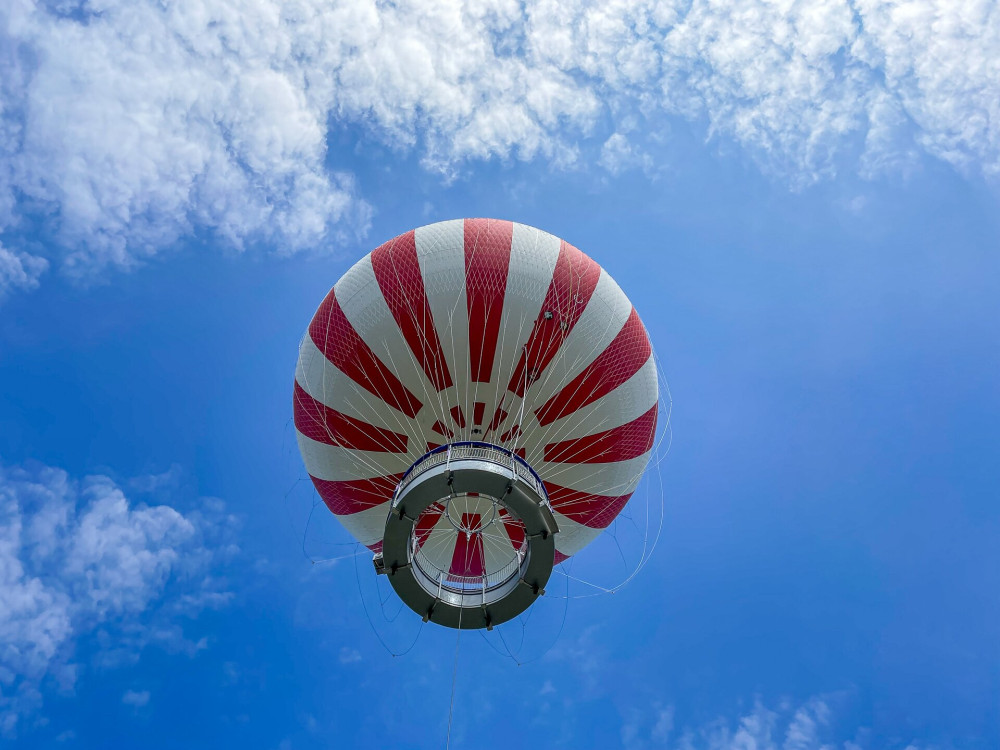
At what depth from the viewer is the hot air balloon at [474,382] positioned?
8117mm

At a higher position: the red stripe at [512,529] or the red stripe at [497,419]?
the red stripe at [497,419]

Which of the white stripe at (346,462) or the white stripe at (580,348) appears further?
the white stripe at (346,462)

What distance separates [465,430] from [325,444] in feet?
8.02

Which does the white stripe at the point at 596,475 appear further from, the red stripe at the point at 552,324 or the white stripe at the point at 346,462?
the white stripe at the point at 346,462

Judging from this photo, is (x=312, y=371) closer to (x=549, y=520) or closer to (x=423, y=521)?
(x=423, y=521)

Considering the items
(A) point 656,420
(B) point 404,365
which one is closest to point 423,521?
(B) point 404,365

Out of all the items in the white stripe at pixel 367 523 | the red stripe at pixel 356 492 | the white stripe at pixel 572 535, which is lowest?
the white stripe at pixel 572 535

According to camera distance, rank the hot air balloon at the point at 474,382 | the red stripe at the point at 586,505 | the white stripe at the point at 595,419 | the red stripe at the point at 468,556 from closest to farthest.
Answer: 1. the hot air balloon at the point at 474,382
2. the white stripe at the point at 595,419
3. the red stripe at the point at 586,505
4. the red stripe at the point at 468,556

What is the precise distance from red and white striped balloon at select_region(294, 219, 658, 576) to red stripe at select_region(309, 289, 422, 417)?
0.07 ft

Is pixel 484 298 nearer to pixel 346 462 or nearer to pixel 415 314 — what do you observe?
pixel 415 314

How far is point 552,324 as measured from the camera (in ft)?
28.6

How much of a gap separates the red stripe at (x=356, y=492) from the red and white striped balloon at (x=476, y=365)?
0.09 ft

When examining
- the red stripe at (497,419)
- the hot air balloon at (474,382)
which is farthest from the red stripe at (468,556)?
the red stripe at (497,419)

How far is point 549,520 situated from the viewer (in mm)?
7562
